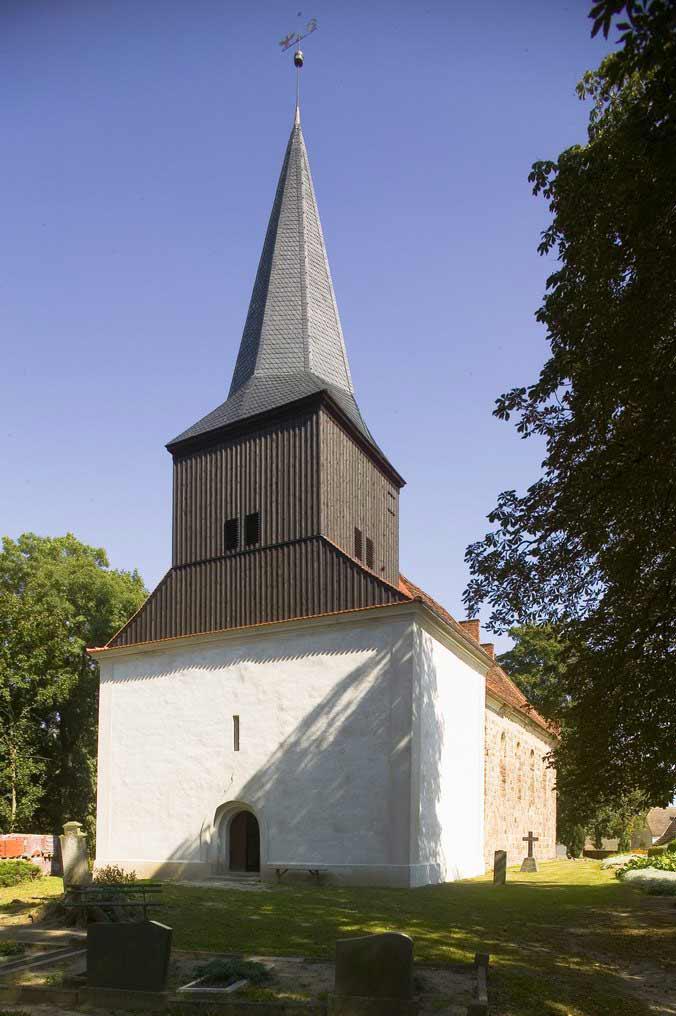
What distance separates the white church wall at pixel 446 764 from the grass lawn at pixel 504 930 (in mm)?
1834

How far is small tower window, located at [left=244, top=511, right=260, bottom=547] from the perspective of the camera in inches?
990

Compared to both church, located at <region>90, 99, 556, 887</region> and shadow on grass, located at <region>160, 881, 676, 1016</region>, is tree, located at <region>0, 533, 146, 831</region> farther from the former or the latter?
shadow on grass, located at <region>160, 881, 676, 1016</region>

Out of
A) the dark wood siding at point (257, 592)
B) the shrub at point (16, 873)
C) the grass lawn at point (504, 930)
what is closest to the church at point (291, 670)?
the dark wood siding at point (257, 592)

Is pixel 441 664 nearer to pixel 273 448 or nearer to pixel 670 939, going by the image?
pixel 273 448

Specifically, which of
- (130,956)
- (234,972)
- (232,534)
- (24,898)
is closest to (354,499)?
(232,534)

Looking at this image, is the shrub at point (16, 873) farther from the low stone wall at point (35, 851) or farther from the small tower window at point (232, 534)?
the small tower window at point (232, 534)

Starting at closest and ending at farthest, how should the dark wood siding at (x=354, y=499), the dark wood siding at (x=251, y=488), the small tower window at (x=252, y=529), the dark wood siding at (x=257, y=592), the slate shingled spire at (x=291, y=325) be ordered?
the dark wood siding at (x=257, y=592) → the dark wood siding at (x=251, y=488) → the dark wood siding at (x=354, y=499) → the small tower window at (x=252, y=529) → the slate shingled spire at (x=291, y=325)

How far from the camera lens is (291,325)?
28141 millimetres

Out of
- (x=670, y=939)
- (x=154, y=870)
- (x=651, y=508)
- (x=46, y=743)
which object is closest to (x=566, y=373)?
(x=651, y=508)

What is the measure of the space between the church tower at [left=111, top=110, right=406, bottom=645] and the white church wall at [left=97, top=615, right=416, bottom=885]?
90 centimetres

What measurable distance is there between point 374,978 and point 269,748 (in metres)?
15.2

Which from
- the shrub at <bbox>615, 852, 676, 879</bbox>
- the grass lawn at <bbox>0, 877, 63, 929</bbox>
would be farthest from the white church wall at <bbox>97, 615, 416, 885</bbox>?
the shrub at <bbox>615, 852, 676, 879</bbox>

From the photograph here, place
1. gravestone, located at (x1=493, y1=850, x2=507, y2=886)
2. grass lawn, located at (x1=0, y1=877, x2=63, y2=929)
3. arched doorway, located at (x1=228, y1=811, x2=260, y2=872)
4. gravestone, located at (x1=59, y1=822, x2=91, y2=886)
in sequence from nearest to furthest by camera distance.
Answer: grass lawn, located at (x1=0, y1=877, x2=63, y2=929), gravestone, located at (x1=59, y1=822, x2=91, y2=886), gravestone, located at (x1=493, y1=850, x2=507, y2=886), arched doorway, located at (x1=228, y1=811, x2=260, y2=872)

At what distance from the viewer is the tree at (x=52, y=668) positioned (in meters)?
35.3
